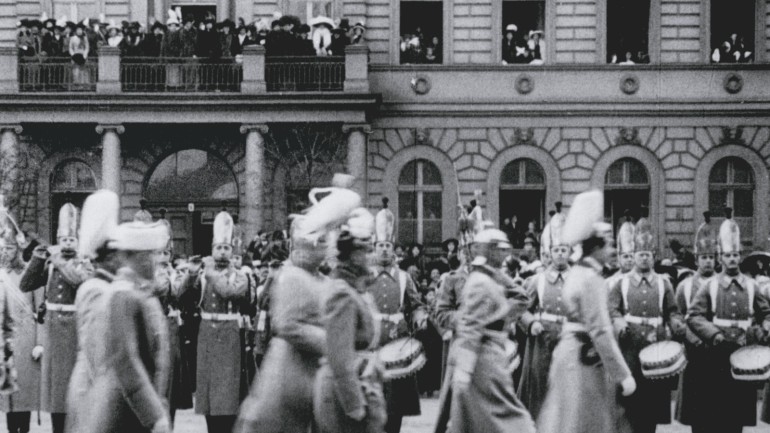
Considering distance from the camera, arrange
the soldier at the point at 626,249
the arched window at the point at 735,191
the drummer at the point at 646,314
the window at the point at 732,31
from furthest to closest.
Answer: the window at the point at 732,31 < the arched window at the point at 735,191 < the soldier at the point at 626,249 < the drummer at the point at 646,314

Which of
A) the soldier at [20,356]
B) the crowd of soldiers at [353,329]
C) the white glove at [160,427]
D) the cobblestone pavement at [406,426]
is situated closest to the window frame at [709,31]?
the crowd of soldiers at [353,329]

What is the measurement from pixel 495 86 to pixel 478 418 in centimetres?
2423

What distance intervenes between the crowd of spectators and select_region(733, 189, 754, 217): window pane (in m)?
5.79

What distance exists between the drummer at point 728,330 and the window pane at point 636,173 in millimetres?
19031

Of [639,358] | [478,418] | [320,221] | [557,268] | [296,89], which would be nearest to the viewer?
[320,221]

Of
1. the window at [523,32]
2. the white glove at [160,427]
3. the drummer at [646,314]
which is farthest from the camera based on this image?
the window at [523,32]

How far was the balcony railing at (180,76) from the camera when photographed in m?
32.4

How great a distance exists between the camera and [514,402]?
33.0ft

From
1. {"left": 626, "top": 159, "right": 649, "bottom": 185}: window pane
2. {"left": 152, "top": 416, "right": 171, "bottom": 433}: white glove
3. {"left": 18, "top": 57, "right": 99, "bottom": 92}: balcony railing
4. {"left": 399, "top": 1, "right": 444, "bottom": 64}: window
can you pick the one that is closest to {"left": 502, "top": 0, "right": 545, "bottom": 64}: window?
{"left": 399, "top": 1, "right": 444, "bottom": 64}: window

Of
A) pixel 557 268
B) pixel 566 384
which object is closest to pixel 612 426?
pixel 566 384

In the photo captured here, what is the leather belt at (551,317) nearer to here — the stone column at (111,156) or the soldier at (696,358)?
the soldier at (696,358)

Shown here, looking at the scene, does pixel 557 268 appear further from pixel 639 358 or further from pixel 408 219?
pixel 408 219

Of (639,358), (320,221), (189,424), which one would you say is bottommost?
(189,424)

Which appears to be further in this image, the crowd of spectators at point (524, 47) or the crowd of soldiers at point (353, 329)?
the crowd of spectators at point (524, 47)
